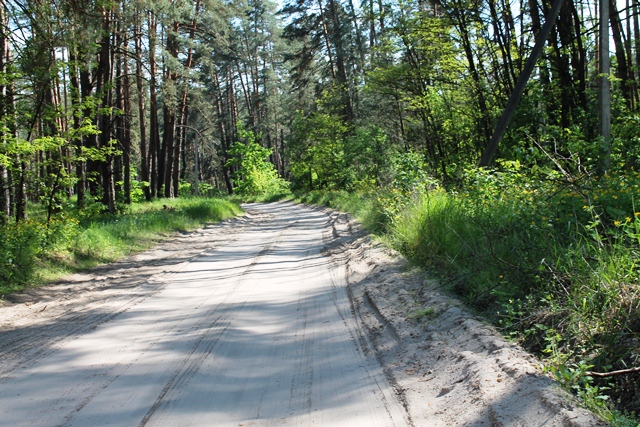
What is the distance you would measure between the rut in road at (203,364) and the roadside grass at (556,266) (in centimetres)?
133

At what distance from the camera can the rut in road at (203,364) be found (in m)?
3.63

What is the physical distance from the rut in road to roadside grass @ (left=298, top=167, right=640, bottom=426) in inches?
52.5

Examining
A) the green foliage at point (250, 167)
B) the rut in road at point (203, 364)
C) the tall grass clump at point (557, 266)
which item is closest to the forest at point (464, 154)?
the tall grass clump at point (557, 266)

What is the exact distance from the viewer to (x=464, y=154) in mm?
19219

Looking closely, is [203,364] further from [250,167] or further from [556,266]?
[250,167]

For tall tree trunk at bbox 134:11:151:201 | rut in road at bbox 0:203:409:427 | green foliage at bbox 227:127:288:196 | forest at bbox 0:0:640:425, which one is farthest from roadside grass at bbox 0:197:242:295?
green foliage at bbox 227:127:288:196

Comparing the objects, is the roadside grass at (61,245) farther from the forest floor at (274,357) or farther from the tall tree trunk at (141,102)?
the tall tree trunk at (141,102)

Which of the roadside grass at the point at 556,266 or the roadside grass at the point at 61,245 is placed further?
the roadside grass at the point at 61,245

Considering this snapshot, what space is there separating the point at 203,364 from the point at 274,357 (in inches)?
26.7

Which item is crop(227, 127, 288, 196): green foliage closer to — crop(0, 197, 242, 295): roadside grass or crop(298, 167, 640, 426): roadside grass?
crop(0, 197, 242, 295): roadside grass

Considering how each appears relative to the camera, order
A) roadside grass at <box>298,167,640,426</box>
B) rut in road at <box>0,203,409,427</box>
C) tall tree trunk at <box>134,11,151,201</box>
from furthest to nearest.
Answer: tall tree trunk at <box>134,11,151,201</box>
rut in road at <box>0,203,409,427</box>
roadside grass at <box>298,167,640,426</box>

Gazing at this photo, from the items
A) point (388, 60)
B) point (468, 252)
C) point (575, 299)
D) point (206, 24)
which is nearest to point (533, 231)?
point (468, 252)

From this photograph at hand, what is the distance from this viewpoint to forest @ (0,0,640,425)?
14.2ft

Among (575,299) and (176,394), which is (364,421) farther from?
(575,299)
